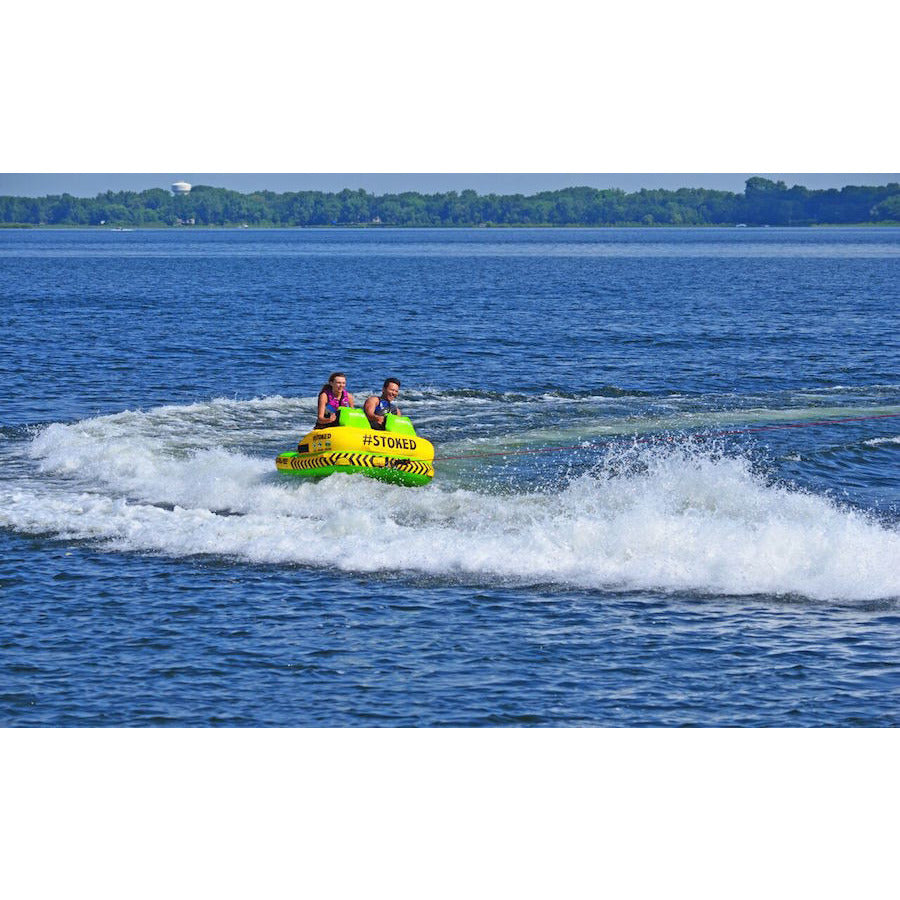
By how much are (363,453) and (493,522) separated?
9.43ft

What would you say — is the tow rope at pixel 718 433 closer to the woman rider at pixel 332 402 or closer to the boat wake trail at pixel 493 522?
the boat wake trail at pixel 493 522

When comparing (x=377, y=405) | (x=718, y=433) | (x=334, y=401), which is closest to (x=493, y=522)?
(x=377, y=405)

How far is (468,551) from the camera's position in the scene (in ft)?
58.3

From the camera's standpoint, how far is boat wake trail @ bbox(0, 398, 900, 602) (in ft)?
55.7

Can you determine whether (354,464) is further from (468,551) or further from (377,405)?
(468,551)

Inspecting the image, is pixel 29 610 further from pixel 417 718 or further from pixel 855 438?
pixel 855 438

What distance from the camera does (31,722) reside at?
1227 centimetres

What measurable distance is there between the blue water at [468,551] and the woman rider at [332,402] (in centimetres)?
115

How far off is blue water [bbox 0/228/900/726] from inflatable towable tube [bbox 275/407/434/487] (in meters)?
0.36

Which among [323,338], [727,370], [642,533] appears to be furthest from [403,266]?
[642,533]

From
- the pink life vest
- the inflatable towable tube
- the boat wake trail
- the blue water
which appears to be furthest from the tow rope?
the pink life vest

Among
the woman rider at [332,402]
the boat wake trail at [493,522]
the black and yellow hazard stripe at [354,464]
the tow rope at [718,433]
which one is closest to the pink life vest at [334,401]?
the woman rider at [332,402]

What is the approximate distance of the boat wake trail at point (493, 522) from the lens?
→ 1697cm

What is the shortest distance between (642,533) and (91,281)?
80.2m
